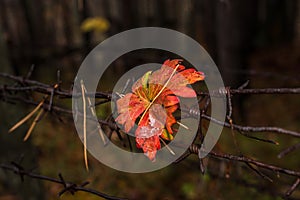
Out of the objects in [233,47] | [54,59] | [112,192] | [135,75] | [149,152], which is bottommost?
[112,192]

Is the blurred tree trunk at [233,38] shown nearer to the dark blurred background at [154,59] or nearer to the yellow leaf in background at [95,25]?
the dark blurred background at [154,59]

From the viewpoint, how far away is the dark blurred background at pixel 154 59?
176cm

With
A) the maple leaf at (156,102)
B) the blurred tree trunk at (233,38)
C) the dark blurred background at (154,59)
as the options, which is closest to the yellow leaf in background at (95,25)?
the dark blurred background at (154,59)

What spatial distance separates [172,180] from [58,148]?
0.99 metres

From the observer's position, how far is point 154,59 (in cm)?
221

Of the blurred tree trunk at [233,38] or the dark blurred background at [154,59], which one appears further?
the blurred tree trunk at [233,38]

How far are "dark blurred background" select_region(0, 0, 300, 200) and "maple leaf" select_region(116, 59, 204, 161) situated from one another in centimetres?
78

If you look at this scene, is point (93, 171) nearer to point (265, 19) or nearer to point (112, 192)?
point (112, 192)

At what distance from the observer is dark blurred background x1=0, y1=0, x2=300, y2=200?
1.76 m

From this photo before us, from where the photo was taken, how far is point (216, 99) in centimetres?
65

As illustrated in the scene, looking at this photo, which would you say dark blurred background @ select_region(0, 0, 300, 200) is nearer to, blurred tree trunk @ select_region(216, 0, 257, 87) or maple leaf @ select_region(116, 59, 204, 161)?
blurred tree trunk @ select_region(216, 0, 257, 87)

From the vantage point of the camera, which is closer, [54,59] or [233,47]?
[233,47]

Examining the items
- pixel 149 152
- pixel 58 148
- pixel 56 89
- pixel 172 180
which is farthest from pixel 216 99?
pixel 58 148

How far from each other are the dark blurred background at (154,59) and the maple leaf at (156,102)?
0.78m
